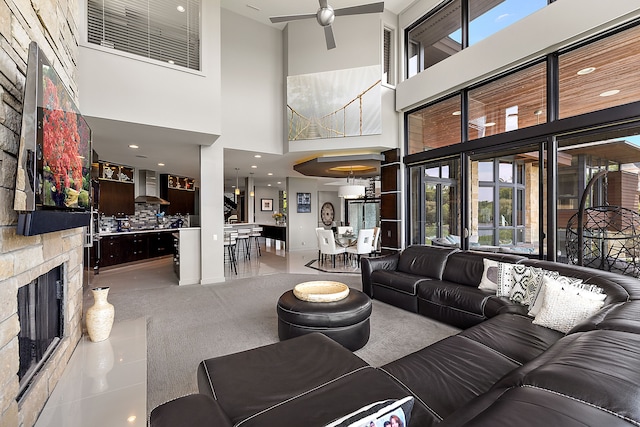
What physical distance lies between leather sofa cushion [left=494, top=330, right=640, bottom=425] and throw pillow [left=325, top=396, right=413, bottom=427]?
0.48m

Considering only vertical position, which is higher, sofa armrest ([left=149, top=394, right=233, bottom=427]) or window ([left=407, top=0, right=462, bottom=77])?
window ([left=407, top=0, right=462, bottom=77])

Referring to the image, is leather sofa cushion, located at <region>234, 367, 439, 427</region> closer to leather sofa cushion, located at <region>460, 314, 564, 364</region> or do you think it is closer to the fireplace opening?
leather sofa cushion, located at <region>460, 314, 564, 364</region>

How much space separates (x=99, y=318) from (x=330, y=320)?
2.25 meters

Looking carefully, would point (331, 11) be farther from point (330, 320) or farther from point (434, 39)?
point (330, 320)

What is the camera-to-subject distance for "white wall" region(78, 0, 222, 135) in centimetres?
407

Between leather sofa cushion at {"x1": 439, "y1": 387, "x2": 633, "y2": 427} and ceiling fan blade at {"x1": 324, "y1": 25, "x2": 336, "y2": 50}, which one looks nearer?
leather sofa cushion at {"x1": 439, "y1": 387, "x2": 633, "y2": 427}

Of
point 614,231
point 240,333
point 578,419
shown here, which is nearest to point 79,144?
point 240,333

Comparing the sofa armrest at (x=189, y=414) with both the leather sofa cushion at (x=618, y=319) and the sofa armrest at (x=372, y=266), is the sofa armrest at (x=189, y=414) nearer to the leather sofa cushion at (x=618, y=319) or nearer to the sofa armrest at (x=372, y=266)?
the leather sofa cushion at (x=618, y=319)

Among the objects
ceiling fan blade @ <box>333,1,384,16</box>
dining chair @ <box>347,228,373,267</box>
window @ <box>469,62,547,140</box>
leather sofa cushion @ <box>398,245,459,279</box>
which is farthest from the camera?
dining chair @ <box>347,228,373,267</box>

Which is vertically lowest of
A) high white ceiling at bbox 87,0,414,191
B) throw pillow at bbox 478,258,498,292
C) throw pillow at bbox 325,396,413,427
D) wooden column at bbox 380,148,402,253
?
throw pillow at bbox 478,258,498,292

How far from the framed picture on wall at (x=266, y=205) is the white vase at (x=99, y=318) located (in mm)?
11147

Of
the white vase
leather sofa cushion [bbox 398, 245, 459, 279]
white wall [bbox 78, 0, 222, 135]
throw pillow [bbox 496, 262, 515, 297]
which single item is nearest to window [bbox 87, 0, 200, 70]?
white wall [bbox 78, 0, 222, 135]

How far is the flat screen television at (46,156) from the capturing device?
1.55 metres

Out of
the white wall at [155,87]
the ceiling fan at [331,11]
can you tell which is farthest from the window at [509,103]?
the white wall at [155,87]
